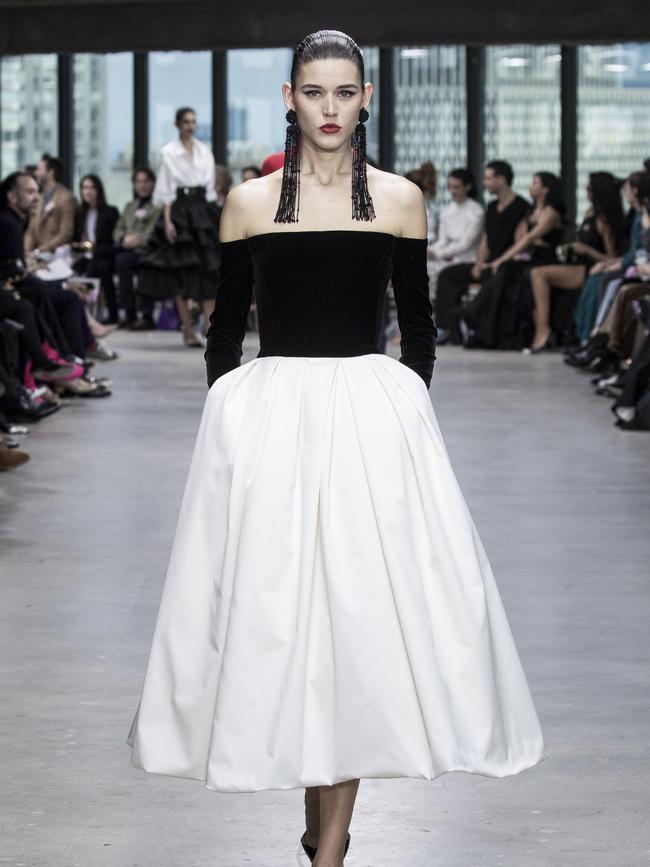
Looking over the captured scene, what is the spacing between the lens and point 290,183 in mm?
2535

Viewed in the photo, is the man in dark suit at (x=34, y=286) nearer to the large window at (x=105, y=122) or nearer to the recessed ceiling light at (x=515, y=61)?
the large window at (x=105, y=122)

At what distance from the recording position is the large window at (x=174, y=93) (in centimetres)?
1748

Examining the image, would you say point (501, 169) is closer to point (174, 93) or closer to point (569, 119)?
point (569, 119)

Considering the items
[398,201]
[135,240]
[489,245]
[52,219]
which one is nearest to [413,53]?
[135,240]

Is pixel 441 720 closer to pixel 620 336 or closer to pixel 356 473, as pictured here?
pixel 356 473

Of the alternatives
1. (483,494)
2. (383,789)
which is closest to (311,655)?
(383,789)

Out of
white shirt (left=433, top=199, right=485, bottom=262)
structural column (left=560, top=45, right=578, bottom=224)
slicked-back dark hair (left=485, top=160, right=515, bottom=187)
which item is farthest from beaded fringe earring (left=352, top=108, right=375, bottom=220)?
structural column (left=560, top=45, right=578, bottom=224)

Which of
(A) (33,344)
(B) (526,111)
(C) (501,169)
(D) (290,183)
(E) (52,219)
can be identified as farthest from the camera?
(B) (526,111)

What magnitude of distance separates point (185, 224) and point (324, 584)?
10.1 m

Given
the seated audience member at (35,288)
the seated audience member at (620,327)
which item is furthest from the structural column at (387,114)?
the seated audience member at (35,288)

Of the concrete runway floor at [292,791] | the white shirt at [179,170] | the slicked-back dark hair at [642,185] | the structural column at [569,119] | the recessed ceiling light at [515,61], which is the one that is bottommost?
the concrete runway floor at [292,791]

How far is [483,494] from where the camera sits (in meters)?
6.23

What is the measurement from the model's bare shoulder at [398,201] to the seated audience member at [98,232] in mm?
12544

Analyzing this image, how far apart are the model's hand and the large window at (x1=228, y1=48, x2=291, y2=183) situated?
17.0 ft
